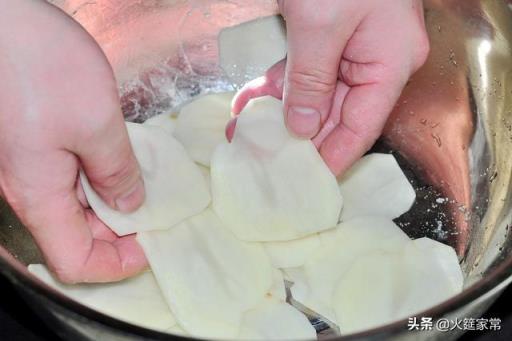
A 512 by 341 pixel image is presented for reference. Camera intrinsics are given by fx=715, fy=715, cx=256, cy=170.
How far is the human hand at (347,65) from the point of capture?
986 millimetres

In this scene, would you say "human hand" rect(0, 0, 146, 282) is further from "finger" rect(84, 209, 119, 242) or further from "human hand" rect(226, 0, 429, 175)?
"human hand" rect(226, 0, 429, 175)

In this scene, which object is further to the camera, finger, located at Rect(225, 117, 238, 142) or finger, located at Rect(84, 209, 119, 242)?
finger, located at Rect(225, 117, 238, 142)

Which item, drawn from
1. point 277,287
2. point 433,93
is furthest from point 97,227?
point 433,93

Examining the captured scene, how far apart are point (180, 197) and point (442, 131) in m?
0.52

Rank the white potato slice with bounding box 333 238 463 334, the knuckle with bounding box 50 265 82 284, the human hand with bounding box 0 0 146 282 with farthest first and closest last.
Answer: the white potato slice with bounding box 333 238 463 334 → the knuckle with bounding box 50 265 82 284 → the human hand with bounding box 0 0 146 282

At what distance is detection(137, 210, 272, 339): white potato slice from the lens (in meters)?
0.96

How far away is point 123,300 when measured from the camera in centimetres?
98

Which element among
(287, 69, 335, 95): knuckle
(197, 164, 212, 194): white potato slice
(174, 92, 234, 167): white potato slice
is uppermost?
(287, 69, 335, 95): knuckle

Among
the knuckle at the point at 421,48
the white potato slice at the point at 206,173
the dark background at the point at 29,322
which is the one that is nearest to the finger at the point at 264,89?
the white potato slice at the point at 206,173

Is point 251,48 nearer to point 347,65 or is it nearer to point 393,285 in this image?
point 347,65

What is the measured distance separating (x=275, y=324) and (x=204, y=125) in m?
0.38

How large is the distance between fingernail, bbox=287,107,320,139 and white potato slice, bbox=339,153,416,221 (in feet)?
0.48

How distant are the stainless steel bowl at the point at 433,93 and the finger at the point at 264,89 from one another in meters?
0.18

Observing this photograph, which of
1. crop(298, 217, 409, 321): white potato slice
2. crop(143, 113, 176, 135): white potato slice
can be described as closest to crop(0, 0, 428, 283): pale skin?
crop(298, 217, 409, 321): white potato slice
